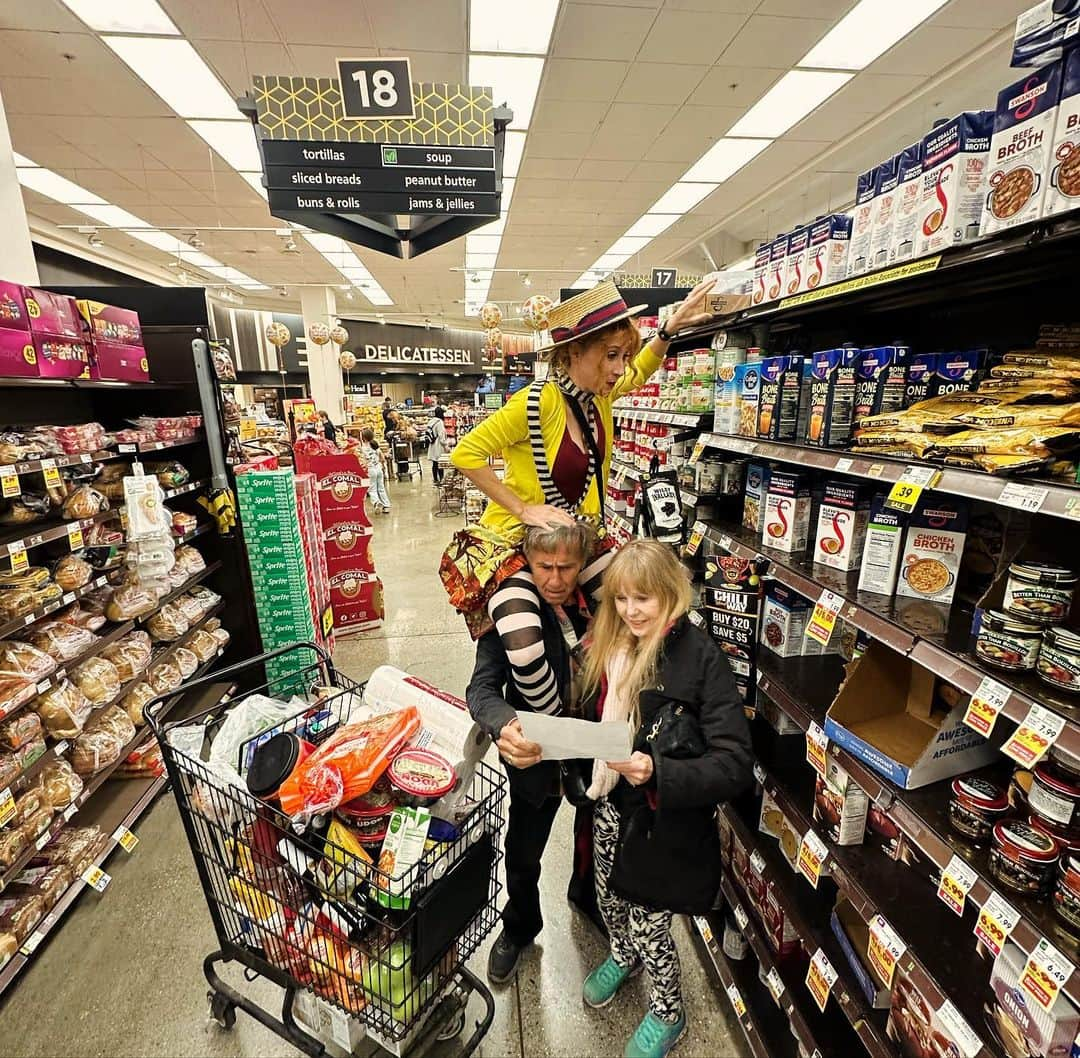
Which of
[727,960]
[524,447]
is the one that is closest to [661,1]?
[524,447]

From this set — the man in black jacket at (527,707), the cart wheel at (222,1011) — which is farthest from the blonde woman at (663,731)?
the cart wheel at (222,1011)

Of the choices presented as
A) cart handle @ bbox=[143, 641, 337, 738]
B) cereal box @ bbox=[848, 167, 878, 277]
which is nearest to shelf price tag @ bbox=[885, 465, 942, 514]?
cereal box @ bbox=[848, 167, 878, 277]

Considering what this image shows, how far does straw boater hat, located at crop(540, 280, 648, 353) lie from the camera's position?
1752mm

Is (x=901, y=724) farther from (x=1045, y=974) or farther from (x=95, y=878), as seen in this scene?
(x=95, y=878)

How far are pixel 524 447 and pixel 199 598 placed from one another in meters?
2.54

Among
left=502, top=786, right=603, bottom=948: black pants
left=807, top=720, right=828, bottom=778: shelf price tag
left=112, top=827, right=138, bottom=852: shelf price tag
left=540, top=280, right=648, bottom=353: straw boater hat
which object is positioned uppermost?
left=540, top=280, right=648, bottom=353: straw boater hat

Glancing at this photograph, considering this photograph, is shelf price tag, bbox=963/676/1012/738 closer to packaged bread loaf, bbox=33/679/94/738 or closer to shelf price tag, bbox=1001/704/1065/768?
shelf price tag, bbox=1001/704/1065/768

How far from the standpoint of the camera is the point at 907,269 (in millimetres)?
1294

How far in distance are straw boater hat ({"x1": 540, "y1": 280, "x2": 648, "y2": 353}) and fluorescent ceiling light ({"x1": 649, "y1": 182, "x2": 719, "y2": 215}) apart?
6.76 m

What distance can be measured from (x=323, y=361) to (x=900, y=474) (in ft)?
49.5

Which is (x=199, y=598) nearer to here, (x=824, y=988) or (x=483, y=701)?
(x=483, y=701)

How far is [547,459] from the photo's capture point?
6.35ft

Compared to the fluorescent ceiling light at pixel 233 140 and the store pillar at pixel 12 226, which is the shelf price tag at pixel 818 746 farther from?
the fluorescent ceiling light at pixel 233 140

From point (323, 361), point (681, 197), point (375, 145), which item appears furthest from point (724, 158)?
point (323, 361)
